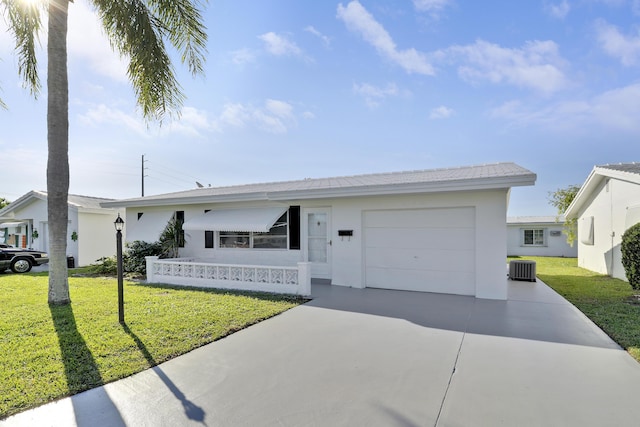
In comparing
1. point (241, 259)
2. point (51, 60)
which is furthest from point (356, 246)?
point (51, 60)

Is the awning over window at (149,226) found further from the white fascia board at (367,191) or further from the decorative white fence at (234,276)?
the decorative white fence at (234,276)

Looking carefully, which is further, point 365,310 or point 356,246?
point 356,246

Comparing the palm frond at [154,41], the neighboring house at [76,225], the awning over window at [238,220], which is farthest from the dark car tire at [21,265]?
the palm frond at [154,41]

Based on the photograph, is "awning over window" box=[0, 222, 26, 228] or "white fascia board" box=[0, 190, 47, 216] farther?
"awning over window" box=[0, 222, 26, 228]

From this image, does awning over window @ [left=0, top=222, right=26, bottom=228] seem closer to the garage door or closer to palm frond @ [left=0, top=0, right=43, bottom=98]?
palm frond @ [left=0, top=0, right=43, bottom=98]

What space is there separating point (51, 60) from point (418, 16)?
11482mm

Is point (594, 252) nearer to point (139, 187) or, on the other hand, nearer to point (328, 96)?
point (328, 96)

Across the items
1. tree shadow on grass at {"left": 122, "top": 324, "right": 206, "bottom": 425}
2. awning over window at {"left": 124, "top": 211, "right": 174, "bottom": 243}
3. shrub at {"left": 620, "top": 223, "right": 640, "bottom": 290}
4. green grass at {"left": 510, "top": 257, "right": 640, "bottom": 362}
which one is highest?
awning over window at {"left": 124, "top": 211, "right": 174, "bottom": 243}

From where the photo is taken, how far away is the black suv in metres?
16.2

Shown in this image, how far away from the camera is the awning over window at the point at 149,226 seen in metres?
15.3

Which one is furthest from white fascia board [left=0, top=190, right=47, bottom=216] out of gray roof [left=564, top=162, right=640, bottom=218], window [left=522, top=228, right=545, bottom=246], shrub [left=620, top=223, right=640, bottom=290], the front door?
window [left=522, top=228, right=545, bottom=246]

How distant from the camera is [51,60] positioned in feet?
30.2

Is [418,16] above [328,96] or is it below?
above

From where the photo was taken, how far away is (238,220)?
13172 mm
